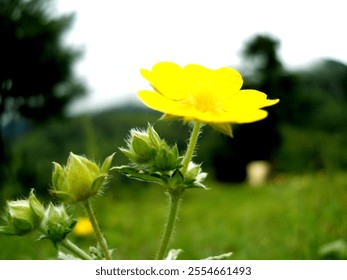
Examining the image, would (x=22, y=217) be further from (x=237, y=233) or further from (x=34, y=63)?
(x=34, y=63)

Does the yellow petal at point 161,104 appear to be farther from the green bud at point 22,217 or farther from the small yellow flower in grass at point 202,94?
the green bud at point 22,217

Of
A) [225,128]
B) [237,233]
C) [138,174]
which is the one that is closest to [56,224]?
[138,174]

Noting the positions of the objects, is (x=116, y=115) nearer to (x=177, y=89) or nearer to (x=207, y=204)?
(x=207, y=204)

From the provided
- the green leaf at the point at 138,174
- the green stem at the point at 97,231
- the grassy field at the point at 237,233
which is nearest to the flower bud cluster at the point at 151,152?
the green leaf at the point at 138,174

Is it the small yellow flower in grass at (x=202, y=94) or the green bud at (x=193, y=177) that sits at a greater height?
the small yellow flower in grass at (x=202, y=94)

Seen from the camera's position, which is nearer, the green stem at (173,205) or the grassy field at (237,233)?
the green stem at (173,205)

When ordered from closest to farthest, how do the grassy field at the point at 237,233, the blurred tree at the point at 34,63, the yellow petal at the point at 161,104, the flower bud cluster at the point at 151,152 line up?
the yellow petal at the point at 161,104 → the flower bud cluster at the point at 151,152 → the grassy field at the point at 237,233 → the blurred tree at the point at 34,63

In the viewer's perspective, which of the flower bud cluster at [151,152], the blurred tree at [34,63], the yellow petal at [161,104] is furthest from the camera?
the blurred tree at [34,63]
